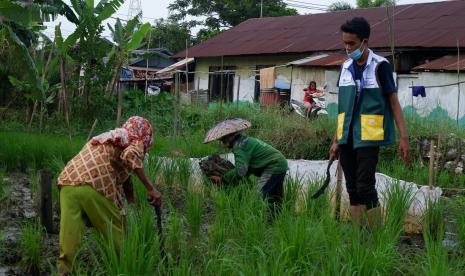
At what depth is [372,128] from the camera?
13.7ft

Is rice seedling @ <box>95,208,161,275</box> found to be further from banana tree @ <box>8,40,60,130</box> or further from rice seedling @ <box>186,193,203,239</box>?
banana tree @ <box>8,40,60,130</box>

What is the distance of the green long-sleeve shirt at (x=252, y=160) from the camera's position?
16.1 feet

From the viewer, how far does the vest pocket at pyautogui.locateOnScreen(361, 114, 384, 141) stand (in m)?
4.17

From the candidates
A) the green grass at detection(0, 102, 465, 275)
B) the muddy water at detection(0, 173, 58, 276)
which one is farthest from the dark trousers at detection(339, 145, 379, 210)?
the muddy water at detection(0, 173, 58, 276)

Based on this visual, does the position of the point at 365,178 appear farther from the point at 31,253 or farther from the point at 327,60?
the point at 327,60

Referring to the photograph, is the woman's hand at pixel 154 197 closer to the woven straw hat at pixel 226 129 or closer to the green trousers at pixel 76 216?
the green trousers at pixel 76 216

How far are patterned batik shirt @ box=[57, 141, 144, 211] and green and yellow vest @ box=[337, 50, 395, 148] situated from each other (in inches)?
57.9

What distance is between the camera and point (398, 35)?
15.9 metres

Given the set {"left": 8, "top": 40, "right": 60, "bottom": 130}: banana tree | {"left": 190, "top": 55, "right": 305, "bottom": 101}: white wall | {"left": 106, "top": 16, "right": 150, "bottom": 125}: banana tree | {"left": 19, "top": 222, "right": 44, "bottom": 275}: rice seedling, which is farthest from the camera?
{"left": 190, "top": 55, "right": 305, "bottom": 101}: white wall

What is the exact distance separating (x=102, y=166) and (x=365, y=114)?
1.76 metres

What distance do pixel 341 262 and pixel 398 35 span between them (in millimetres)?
13783

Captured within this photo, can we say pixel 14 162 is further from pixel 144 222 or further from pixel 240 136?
pixel 144 222

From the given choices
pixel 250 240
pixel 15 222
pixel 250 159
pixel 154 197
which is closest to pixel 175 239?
pixel 154 197

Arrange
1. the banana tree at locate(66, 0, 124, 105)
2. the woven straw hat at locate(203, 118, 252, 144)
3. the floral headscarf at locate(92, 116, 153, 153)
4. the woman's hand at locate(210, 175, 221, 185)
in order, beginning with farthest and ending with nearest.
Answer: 1. the banana tree at locate(66, 0, 124, 105)
2. the woman's hand at locate(210, 175, 221, 185)
3. the woven straw hat at locate(203, 118, 252, 144)
4. the floral headscarf at locate(92, 116, 153, 153)
